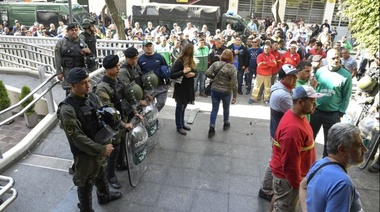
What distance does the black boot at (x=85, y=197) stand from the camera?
3.26 meters

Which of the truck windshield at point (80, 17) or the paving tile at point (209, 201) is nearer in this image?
the paving tile at point (209, 201)

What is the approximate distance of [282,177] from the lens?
2996mm

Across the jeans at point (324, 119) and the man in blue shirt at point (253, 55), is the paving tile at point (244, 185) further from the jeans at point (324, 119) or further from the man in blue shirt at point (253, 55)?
the man in blue shirt at point (253, 55)

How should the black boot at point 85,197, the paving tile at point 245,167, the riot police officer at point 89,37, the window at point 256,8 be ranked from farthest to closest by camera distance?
1. the window at point 256,8
2. the riot police officer at point 89,37
3. the paving tile at point 245,167
4. the black boot at point 85,197

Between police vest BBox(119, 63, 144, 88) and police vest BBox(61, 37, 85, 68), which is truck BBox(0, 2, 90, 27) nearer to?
police vest BBox(61, 37, 85, 68)

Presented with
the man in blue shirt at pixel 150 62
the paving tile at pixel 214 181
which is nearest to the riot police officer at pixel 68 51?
the man in blue shirt at pixel 150 62

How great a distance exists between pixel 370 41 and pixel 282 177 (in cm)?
296

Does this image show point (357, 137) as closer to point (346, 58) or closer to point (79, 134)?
point (79, 134)

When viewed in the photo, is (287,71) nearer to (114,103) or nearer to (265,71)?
(114,103)

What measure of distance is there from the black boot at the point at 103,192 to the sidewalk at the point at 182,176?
7 centimetres

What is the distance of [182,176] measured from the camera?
4.38m

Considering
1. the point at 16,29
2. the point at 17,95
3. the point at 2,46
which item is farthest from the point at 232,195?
the point at 16,29

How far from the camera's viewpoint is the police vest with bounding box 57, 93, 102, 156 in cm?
294

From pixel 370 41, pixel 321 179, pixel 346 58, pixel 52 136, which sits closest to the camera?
pixel 321 179
